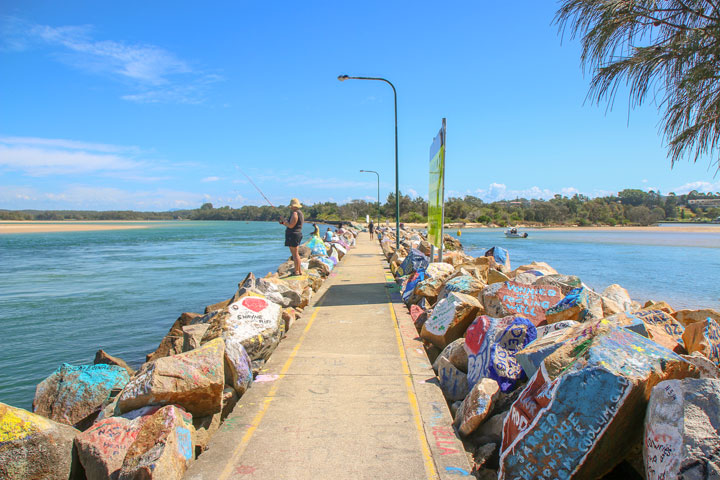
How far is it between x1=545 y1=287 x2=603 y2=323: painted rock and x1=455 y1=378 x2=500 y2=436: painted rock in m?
1.78

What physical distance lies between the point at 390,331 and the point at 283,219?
4.84m

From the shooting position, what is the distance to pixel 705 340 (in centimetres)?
376

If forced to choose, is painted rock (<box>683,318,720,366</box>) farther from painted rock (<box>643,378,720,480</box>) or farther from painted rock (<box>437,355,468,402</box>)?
painted rock (<box>437,355,468,402</box>)

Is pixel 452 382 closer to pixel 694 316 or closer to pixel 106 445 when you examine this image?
pixel 106 445

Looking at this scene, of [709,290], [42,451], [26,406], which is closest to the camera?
[42,451]

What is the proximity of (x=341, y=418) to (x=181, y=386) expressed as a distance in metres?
1.36

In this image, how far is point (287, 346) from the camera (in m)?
5.91

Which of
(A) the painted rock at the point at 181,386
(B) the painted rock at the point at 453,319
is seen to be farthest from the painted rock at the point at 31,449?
(B) the painted rock at the point at 453,319

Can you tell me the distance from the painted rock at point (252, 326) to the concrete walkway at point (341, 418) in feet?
Result: 0.77

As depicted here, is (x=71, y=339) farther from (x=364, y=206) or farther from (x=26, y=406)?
(x=364, y=206)

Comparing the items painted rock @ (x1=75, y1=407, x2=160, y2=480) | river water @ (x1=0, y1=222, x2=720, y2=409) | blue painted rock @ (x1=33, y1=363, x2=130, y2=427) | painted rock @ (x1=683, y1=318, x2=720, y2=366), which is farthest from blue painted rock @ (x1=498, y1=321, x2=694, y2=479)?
river water @ (x1=0, y1=222, x2=720, y2=409)

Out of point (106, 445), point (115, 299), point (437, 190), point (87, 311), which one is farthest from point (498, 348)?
point (115, 299)

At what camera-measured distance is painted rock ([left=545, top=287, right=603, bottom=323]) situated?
16.5 ft

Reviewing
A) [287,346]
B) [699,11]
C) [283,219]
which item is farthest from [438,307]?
[283,219]
